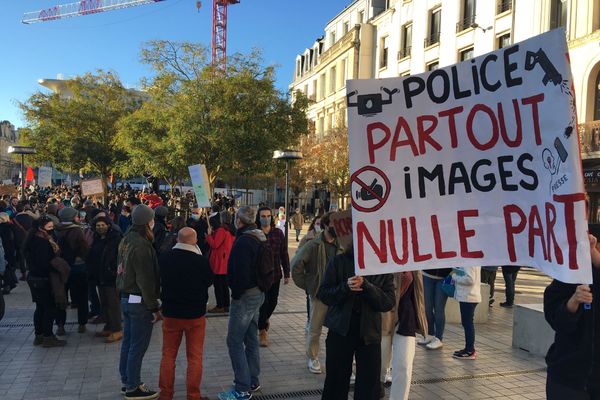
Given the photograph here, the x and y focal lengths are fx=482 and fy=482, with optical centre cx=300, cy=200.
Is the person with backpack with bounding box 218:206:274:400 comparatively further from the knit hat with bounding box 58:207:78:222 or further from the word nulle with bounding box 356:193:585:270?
the knit hat with bounding box 58:207:78:222

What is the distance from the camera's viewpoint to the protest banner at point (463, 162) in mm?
2553

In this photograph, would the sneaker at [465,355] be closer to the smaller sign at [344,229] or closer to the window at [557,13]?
the smaller sign at [344,229]

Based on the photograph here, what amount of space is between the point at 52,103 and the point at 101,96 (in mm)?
2389

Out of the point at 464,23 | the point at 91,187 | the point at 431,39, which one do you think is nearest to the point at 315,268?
the point at 91,187

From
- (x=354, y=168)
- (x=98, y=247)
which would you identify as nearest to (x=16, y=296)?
A: (x=98, y=247)

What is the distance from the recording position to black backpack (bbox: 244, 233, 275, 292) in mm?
4680

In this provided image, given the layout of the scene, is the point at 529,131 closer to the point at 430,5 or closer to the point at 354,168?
the point at 354,168

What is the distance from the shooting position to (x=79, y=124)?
24.4 meters

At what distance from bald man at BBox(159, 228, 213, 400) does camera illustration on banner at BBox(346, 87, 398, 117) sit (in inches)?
82.0

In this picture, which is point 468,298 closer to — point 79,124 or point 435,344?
point 435,344

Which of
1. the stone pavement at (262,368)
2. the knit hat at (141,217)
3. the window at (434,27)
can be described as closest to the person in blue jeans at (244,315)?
the stone pavement at (262,368)

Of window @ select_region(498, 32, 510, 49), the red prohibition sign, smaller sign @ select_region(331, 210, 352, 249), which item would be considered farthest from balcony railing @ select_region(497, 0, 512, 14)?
the red prohibition sign

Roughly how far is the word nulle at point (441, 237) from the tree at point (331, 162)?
75.9 feet

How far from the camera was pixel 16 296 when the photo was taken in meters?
9.25
